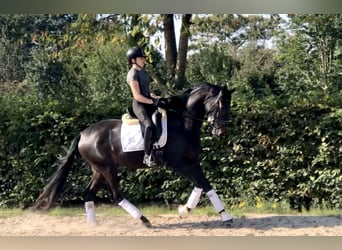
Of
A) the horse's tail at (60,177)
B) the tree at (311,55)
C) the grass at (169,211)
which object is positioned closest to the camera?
the horse's tail at (60,177)

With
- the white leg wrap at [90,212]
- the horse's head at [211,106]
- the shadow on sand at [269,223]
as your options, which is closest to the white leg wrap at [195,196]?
the shadow on sand at [269,223]

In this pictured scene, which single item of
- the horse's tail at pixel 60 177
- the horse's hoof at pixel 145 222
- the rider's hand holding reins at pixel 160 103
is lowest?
the horse's hoof at pixel 145 222

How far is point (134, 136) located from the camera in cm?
552

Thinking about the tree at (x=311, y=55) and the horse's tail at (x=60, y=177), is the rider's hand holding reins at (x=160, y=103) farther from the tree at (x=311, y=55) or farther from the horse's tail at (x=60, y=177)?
the tree at (x=311, y=55)

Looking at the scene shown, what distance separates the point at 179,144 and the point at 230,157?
1.08 metres

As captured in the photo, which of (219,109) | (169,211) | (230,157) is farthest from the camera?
(230,157)

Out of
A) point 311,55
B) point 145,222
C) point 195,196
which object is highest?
point 311,55

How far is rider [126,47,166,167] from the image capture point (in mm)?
5418

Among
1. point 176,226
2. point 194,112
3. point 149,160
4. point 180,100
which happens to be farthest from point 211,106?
point 176,226

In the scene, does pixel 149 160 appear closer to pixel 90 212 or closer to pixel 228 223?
pixel 90 212

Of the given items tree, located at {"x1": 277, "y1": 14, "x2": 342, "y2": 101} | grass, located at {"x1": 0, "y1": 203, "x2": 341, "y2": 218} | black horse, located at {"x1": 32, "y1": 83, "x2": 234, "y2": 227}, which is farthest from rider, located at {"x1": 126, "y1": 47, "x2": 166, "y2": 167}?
tree, located at {"x1": 277, "y1": 14, "x2": 342, "y2": 101}

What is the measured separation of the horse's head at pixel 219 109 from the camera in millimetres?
5391

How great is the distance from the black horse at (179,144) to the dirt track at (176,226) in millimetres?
131

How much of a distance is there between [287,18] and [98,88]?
2.37 meters
